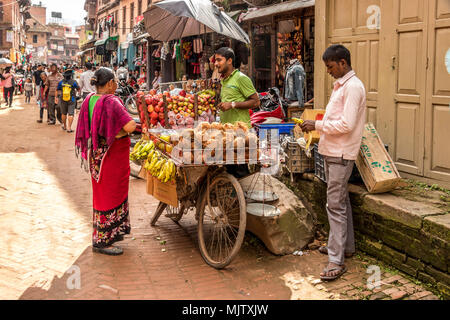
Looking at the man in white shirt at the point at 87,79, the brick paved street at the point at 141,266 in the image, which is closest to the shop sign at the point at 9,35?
the man in white shirt at the point at 87,79

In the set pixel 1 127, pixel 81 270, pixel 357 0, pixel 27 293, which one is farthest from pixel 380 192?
pixel 1 127

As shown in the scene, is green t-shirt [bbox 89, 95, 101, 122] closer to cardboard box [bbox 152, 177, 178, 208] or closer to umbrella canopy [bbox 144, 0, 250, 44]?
cardboard box [bbox 152, 177, 178, 208]

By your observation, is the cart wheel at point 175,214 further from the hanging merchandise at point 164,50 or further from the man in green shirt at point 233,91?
the hanging merchandise at point 164,50

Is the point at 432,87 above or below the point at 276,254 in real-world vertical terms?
above

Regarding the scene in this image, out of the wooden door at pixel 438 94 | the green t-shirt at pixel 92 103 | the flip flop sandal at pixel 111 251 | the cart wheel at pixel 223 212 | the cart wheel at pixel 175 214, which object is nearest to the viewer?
the cart wheel at pixel 223 212

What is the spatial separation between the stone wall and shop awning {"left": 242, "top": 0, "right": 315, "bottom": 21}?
6.37 m

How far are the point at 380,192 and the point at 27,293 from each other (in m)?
3.46

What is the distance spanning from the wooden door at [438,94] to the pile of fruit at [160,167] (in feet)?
8.96

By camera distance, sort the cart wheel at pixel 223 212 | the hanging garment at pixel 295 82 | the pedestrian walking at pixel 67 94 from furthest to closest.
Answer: the pedestrian walking at pixel 67 94
the hanging garment at pixel 295 82
the cart wheel at pixel 223 212

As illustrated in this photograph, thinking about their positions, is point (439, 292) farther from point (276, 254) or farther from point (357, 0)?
point (357, 0)

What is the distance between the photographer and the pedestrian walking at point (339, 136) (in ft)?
14.0

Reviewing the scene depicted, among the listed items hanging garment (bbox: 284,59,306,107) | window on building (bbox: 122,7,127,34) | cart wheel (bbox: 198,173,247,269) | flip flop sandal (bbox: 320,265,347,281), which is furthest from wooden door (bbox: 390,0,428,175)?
window on building (bbox: 122,7,127,34)

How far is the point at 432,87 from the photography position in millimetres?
5090
